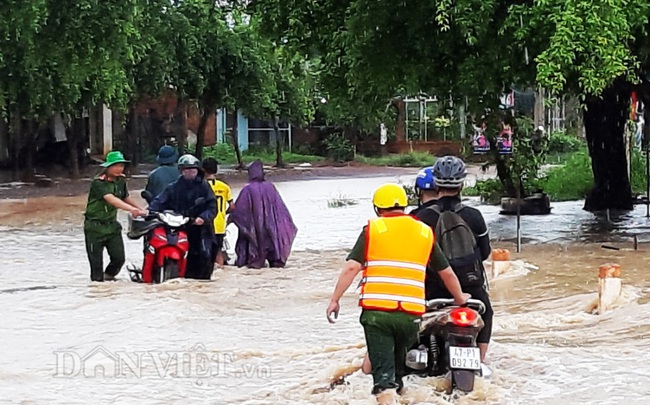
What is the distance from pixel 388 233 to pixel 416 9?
863cm

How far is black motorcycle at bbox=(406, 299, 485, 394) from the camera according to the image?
6.86 m

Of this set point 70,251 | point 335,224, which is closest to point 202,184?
point 70,251

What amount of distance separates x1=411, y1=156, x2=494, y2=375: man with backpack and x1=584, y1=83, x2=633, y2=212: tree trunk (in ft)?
41.6

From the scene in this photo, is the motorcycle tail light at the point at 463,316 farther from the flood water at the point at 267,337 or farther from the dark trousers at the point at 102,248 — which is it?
the dark trousers at the point at 102,248

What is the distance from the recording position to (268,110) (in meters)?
42.6

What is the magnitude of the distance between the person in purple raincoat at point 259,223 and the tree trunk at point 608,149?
298 inches

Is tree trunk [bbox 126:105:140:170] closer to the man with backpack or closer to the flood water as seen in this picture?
the flood water

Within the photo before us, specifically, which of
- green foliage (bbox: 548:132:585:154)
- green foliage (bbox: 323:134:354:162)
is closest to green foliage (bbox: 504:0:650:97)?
green foliage (bbox: 548:132:585:154)

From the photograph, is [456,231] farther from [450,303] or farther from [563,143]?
[563,143]

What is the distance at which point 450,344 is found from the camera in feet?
22.7

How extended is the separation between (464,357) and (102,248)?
632 cm

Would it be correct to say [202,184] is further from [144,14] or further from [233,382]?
[144,14]

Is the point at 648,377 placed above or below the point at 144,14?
below

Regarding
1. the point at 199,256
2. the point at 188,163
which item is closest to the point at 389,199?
the point at 188,163
